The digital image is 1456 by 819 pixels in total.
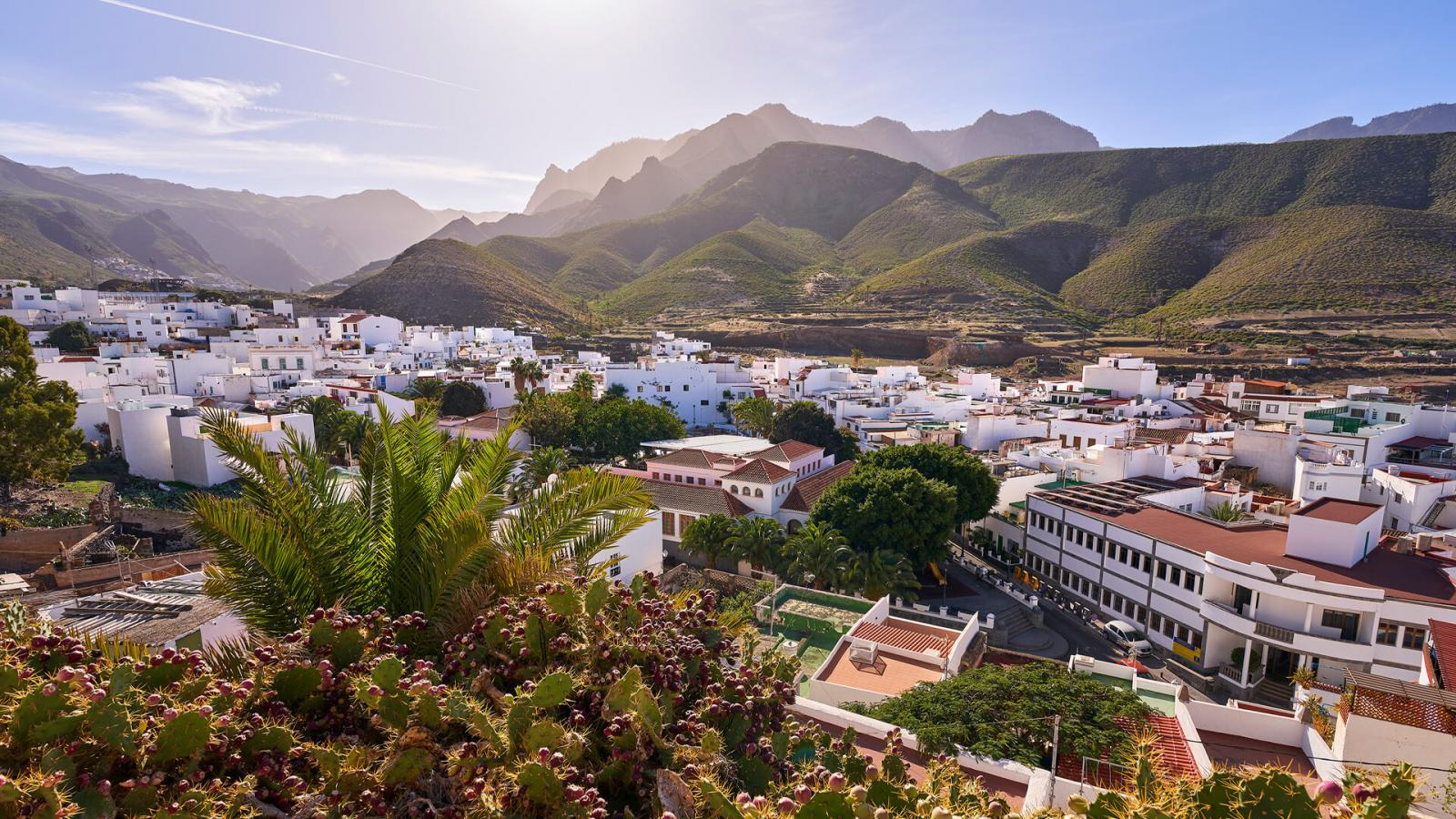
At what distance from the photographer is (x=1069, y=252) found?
112m

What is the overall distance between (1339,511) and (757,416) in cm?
2823

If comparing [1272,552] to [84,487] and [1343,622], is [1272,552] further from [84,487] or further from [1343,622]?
[84,487]

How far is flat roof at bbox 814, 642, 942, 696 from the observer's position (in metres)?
15.5

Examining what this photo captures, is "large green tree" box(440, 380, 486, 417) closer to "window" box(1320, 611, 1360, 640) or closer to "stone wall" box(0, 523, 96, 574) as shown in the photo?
"stone wall" box(0, 523, 96, 574)

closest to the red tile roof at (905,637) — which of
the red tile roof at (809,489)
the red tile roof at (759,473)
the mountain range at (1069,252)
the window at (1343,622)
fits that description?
the red tile roof at (809,489)

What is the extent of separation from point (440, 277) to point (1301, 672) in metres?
95.2

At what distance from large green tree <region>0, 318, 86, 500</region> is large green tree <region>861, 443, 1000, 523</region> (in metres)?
30.3

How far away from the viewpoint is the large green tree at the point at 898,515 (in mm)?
25172

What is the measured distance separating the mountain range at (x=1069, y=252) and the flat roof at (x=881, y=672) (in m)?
81.7

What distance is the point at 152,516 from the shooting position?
24.0 m

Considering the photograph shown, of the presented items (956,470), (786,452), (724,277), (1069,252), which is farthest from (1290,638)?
(1069,252)

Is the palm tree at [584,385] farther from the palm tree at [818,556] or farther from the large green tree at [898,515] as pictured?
the palm tree at [818,556]

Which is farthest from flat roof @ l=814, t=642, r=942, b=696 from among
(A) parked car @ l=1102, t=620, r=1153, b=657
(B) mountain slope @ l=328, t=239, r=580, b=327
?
(B) mountain slope @ l=328, t=239, r=580, b=327

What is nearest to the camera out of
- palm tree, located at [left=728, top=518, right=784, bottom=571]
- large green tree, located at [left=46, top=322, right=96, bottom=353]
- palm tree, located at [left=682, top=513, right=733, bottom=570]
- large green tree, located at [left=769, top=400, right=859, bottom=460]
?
palm tree, located at [left=728, top=518, right=784, bottom=571]
